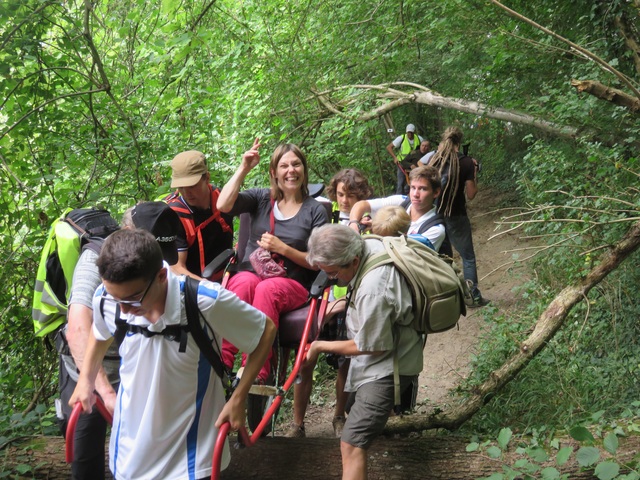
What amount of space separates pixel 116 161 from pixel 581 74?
4887mm

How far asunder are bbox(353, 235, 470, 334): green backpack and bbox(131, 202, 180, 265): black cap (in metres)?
1.05

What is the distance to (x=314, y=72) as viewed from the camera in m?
8.45

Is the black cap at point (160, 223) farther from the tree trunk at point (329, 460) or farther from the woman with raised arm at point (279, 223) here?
the tree trunk at point (329, 460)

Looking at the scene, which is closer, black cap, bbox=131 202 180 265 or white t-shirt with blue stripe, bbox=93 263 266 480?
white t-shirt with blue stripe, bbox=93 263 266 480

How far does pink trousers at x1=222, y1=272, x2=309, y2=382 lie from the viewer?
12.0 feet

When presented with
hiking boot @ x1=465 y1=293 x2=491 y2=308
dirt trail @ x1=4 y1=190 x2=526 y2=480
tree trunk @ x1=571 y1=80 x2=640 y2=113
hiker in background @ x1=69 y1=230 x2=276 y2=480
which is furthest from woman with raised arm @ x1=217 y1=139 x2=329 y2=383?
hiking boot @ x1=465 y1=293 x2=491 y2=308

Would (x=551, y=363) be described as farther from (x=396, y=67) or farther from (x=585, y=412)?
(x=396, y=67)

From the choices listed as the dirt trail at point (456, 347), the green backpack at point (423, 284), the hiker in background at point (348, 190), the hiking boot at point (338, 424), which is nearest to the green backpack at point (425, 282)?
the green backpack at point (423, 284)

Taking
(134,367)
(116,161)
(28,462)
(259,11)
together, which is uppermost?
(259,11)

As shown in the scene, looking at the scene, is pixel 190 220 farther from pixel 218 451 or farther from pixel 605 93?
pixel 605 93

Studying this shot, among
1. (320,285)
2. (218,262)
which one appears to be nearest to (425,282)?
(320,285)

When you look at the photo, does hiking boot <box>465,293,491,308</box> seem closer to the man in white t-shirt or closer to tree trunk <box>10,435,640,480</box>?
the man in white t-shirt

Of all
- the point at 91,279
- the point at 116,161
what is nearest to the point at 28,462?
the point at 91,279

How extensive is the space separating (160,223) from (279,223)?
0.95 meters
